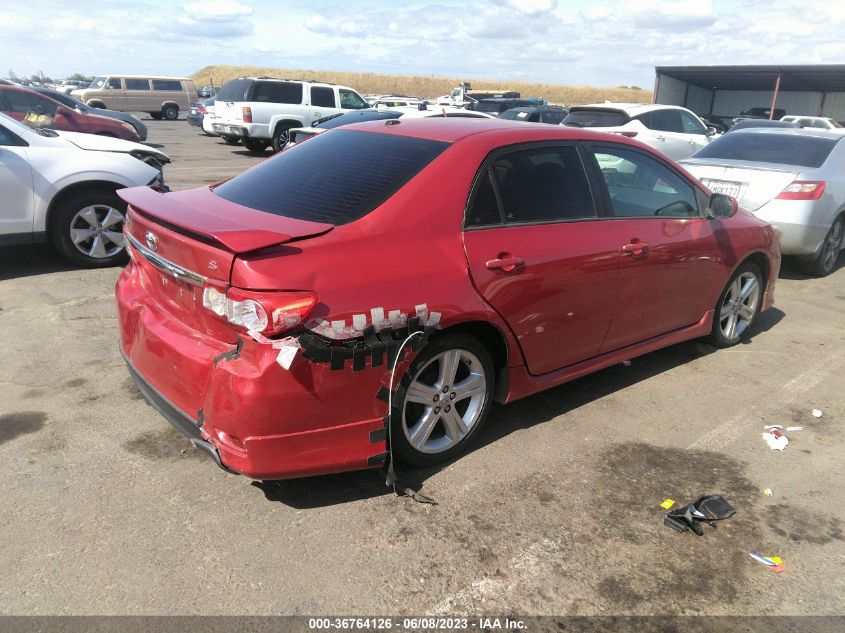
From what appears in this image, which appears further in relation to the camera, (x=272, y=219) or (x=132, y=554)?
(x=272, y=219)

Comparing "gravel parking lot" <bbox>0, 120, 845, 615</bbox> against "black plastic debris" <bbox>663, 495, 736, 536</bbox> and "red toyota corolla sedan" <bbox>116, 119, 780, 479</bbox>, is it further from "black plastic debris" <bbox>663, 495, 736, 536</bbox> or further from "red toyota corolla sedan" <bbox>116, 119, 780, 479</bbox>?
"red toyota corolla sedan" <bbox>116, 119, 780, 479</bbox>

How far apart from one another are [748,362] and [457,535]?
323 cm

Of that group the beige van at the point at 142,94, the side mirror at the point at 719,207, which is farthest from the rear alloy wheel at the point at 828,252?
the beige van at the point at 142,94

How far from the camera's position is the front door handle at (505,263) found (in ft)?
10.7

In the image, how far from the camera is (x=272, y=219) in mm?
3037

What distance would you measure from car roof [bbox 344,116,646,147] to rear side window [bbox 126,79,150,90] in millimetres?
33396

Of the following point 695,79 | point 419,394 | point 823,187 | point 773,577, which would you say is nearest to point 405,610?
point 419,394

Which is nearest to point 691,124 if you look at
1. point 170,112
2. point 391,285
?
point 391,285

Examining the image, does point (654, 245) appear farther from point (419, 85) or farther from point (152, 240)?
point (419, 85)

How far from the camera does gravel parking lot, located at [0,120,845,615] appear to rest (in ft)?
8.39

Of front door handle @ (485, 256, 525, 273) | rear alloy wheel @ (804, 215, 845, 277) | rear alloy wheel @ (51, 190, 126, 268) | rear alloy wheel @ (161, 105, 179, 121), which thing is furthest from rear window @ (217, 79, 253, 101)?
front door handle @ (485, 256, 525, 273)

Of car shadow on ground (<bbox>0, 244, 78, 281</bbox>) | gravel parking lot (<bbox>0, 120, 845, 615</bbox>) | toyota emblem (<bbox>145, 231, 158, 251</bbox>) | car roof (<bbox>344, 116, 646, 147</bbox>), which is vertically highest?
car roof (<bbox>344, 116, 646, 147</bbox>)

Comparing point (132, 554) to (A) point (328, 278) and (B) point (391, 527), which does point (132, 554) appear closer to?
(B) point (391, 527)

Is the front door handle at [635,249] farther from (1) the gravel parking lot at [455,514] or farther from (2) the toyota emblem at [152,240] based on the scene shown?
(2) the toyota emblem at [152,240]
